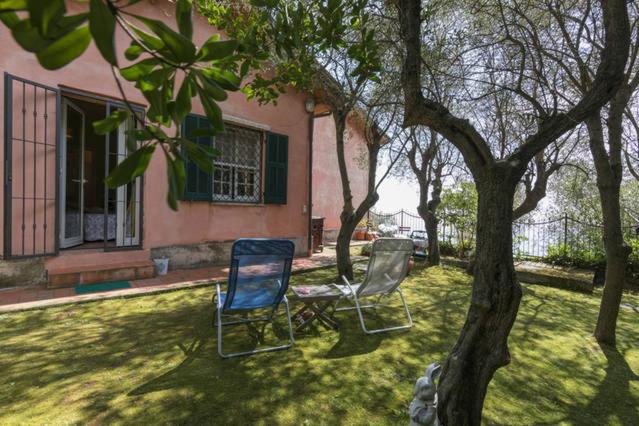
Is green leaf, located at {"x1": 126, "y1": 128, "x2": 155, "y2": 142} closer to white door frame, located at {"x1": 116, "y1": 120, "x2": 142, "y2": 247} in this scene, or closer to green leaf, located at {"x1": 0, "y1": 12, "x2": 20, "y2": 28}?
green leaf, located at {"x1": 0, "y1": 12, "x2": 20, "y2": 28}

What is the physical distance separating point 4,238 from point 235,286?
3.62 metres

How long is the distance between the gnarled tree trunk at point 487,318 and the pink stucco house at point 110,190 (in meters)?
2.58

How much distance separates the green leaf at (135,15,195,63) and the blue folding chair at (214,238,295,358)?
8.67 ft

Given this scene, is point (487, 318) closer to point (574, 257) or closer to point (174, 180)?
point (174, 180)

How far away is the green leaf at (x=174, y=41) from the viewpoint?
63cm

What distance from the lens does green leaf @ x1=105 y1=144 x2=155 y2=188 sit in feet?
2.21

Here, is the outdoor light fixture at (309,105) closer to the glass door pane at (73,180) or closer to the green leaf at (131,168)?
the glass door pane at (73,180)

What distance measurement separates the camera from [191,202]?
673cm

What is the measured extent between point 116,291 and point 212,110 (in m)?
5.18

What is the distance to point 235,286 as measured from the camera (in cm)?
329

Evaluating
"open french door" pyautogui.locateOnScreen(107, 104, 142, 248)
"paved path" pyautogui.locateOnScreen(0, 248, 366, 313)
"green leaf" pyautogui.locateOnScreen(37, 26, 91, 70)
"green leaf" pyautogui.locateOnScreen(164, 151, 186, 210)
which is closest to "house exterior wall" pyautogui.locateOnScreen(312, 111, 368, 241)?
"paved path" pyautogui.locateOnScreen(0, 248, 366, 313)

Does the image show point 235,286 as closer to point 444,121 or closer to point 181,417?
point 181,417

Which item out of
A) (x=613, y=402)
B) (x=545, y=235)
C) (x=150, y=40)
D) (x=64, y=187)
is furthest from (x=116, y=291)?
(x=545, y=235)

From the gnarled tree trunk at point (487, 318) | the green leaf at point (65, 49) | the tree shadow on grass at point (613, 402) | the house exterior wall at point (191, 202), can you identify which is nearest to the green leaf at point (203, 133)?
the green leaf at point (65, 49)
